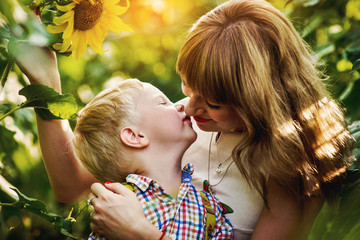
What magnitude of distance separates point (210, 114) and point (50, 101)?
488 millimetres

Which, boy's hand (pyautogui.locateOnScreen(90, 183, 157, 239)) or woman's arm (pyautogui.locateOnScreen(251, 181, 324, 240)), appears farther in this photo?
woman's arm (pyautogui.locateOnScreen(251, 181, 324, 240))

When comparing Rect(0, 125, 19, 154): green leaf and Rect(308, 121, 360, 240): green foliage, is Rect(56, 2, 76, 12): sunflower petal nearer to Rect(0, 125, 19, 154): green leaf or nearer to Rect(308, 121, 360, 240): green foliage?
Rect(0, 125, 19, 154): green leaf

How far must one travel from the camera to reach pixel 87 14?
1.01 m

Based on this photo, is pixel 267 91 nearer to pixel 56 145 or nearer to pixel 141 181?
pixel 141 181

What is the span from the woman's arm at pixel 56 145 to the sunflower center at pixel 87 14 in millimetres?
138

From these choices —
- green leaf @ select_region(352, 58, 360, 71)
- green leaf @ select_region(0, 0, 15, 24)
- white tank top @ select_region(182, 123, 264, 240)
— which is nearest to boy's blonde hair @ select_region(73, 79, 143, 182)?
white tank top @ select_region(182, 123, 264, 240)

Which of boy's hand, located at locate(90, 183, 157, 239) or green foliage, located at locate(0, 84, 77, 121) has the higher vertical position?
green foliage, located at locate(0, 84, 77, 121)

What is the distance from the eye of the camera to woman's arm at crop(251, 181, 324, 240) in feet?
4.29

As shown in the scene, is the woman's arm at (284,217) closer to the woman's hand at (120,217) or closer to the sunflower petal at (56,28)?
the woman's hand at (120,217)

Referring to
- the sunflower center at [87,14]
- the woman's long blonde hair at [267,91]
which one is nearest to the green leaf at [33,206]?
the sunflower center at [87,14]

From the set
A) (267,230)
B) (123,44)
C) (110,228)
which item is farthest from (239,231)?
(123,44)

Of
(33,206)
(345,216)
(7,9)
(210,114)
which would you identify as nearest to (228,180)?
(210,114)

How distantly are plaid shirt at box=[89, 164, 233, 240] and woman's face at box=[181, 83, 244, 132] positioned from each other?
0.66 feet

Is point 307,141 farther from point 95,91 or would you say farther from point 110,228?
point 95,91
